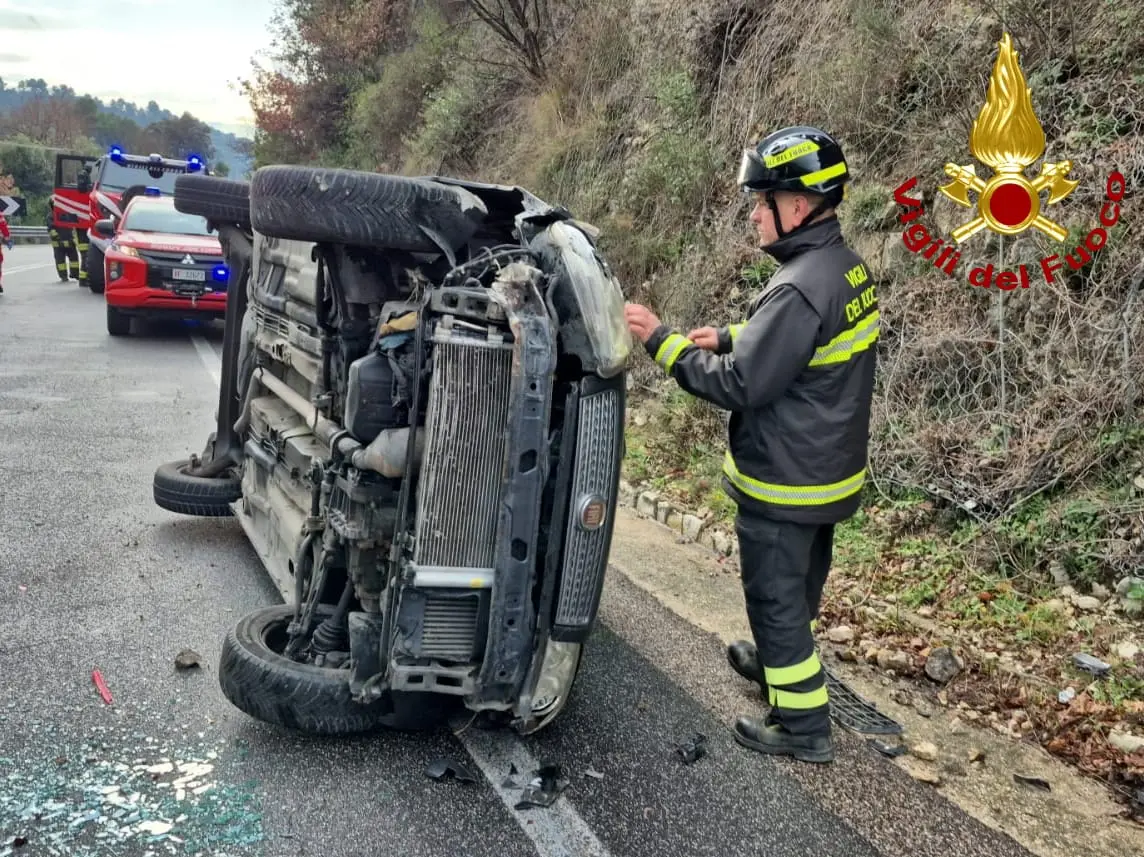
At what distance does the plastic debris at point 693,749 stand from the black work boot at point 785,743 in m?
0.14

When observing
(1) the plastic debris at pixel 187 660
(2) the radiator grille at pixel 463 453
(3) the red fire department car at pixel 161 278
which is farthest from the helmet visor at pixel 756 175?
(3) the red fire department car at pixel 161 278

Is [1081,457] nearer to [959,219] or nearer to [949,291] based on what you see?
[949,291]

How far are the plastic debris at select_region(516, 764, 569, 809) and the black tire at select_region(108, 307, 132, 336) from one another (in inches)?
437

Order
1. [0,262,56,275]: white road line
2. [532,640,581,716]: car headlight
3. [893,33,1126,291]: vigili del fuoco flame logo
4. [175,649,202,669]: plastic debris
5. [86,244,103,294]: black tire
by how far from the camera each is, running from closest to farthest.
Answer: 1. [532,640,581,716]: car headlight
2. [175,649,202,669]: plastic debris
3. [893,33,1126,291]: vigili del fuoco flame logo
4. [86,244,103,294]: black tire
5. [0,262,56,275]: white road line

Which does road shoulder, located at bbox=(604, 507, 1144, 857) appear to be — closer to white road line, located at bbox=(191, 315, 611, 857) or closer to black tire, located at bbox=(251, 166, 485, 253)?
white road line, located at bbox=(191, 315, 611, 857)

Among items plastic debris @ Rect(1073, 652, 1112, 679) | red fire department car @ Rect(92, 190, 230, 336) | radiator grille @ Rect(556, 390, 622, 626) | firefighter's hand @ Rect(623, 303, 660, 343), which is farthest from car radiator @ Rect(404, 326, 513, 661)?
red fire department car @ Rect(92, 190, 230, 336)

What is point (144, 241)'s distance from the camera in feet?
40.2

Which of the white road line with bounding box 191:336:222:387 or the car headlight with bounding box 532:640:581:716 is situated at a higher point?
the car headlight with bounding box 532:640:581:716

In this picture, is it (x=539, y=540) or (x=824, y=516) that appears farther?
(x=824, y=516)

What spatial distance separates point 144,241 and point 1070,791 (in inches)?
474

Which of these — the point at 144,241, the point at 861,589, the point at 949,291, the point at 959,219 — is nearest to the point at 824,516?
the point at 861,589

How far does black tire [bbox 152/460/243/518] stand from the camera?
16.6ft

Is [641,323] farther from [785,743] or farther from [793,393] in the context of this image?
[785,743]

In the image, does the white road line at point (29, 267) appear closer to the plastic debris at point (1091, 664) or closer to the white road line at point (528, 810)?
the white road line at point (528, 810)
